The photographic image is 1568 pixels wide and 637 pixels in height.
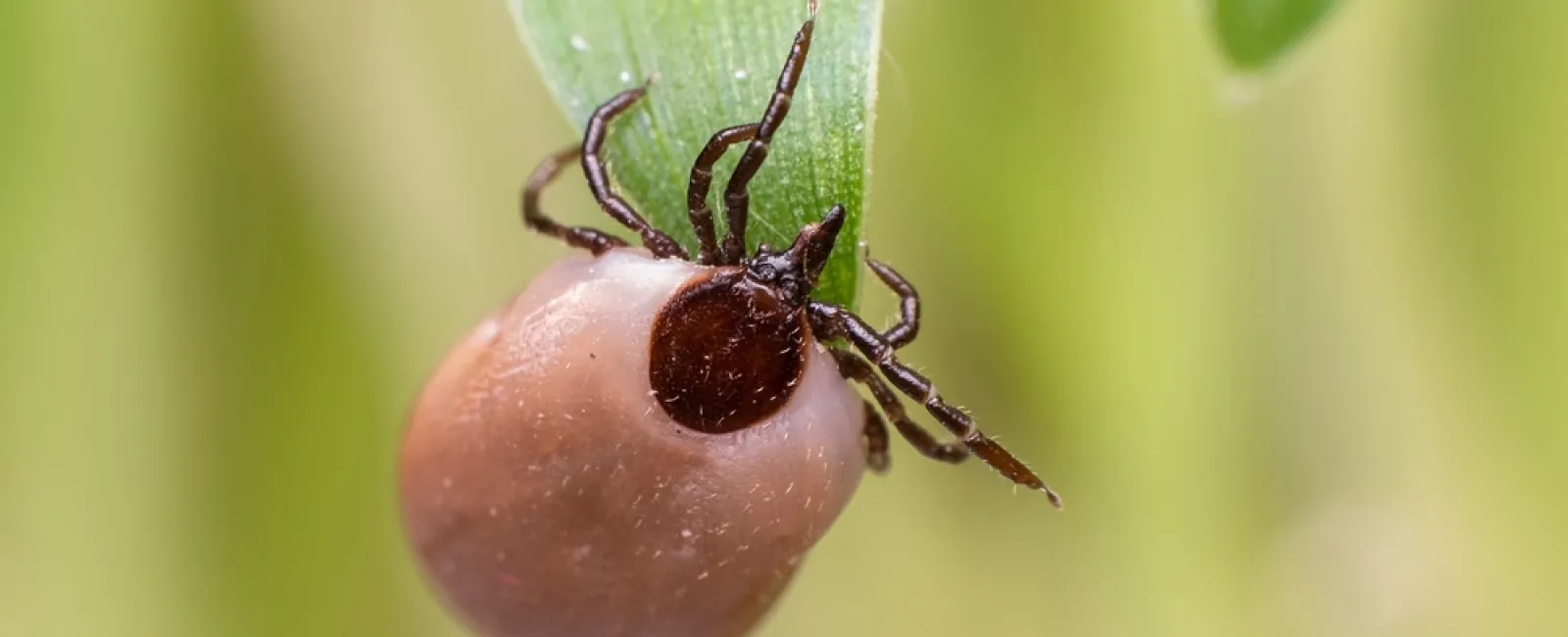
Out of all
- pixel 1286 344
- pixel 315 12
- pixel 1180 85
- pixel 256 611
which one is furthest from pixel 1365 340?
pixel 256 611

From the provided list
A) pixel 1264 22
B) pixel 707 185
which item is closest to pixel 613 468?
pixel 707 185

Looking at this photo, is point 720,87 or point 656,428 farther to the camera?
point 656,428

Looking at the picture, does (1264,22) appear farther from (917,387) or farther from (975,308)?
(975,308)

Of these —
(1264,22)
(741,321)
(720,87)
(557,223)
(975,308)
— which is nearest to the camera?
(1264,22)

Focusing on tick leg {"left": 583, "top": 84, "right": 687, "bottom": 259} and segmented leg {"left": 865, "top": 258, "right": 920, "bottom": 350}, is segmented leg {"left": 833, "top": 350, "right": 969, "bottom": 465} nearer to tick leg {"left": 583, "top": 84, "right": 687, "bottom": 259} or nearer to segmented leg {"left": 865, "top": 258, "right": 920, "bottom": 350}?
segmented leg {"left": 865, "top": 258, "right": 920, "bottom": 350}

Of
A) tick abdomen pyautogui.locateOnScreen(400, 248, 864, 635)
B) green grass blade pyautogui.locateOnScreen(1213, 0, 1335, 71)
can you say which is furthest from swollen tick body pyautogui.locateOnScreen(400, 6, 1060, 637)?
green grass blade pyautogui.locateOnScreen(1213, 0, 1335, 71)

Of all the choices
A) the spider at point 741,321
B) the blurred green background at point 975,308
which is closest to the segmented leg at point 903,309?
the spider at point 741,321
